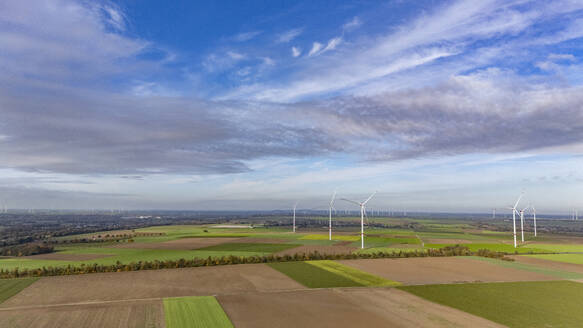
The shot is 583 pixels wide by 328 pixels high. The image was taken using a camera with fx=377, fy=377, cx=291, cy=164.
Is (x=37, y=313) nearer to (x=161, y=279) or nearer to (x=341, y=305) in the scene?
(x=161, y=279)

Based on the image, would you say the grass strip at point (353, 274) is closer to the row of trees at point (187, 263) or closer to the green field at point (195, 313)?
the row of trees at point (187, 263)

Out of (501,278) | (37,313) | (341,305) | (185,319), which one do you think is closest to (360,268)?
(501,278)

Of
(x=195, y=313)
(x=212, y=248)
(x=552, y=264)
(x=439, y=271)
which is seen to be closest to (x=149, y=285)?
(x=195, y=313)

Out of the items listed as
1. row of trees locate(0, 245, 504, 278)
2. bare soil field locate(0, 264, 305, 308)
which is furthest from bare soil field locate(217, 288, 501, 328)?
row of trees locate(0, 245, 504, 278)

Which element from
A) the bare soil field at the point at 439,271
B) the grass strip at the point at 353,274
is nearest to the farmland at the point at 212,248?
the bare soil field at the point at 439,271

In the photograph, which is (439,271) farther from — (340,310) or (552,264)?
(340,310)

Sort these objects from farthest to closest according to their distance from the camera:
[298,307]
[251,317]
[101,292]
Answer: [101,292]
[298,307]
[251,317]
